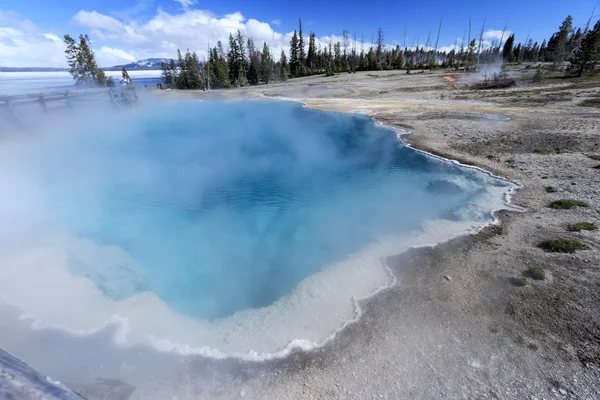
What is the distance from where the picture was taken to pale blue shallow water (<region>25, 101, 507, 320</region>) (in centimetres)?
755

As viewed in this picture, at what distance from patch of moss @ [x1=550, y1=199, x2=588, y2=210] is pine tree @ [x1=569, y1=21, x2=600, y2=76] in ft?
149

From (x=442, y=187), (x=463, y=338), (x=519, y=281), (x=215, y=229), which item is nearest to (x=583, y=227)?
(x=519, y=281)

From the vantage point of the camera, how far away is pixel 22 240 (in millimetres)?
8273

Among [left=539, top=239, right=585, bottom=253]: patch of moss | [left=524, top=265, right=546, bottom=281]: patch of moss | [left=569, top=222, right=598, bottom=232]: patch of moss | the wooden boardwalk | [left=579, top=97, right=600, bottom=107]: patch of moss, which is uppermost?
the wooden boardwalk

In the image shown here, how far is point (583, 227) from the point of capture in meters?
7.86

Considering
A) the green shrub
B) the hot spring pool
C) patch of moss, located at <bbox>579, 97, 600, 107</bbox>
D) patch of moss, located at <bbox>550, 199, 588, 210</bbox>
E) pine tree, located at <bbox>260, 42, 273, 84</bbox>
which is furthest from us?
pine tree, located at <bbox>260, 42, 273, 84</bbox>

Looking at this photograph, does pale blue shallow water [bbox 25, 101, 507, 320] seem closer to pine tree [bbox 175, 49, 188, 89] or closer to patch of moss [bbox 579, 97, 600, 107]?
patch of moss [bbox 579, 97, 600, 107]

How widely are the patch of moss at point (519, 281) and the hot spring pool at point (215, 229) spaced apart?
2113mm

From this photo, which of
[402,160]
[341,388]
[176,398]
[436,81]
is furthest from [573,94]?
[176,398]

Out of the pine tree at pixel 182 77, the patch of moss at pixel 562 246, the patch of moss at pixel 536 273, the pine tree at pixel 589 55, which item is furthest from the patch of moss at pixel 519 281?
→ the pine tree at pixel 182 77

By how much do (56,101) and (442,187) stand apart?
2511 centimetres

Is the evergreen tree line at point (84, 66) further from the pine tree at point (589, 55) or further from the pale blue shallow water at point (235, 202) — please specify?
the pine tree at point (589, 55)

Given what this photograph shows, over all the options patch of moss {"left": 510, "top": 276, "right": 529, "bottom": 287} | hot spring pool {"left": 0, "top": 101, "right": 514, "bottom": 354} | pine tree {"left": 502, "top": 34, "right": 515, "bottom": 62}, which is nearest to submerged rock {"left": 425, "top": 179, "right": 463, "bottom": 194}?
hot spring pool {"left": 0, "top": 101, "right": 514, "bottom": 354}

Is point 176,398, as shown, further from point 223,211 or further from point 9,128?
point 9,128
